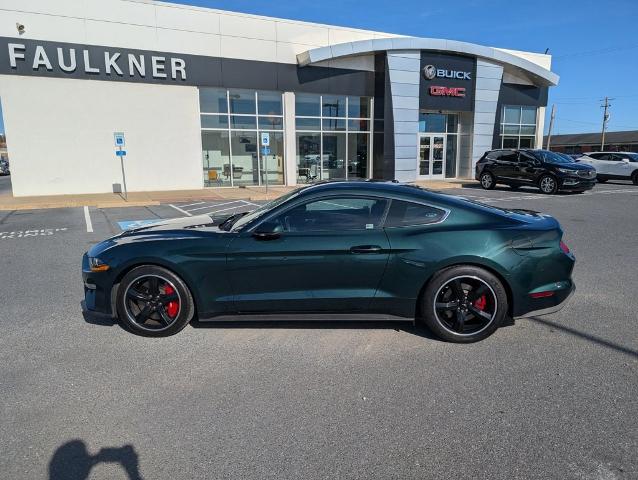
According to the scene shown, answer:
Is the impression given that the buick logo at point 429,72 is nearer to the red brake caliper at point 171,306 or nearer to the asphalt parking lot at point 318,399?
the asphalt parking lot at point 318,399

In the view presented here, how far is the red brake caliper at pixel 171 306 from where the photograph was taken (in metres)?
4.01

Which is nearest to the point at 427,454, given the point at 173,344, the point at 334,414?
the point at 334,414

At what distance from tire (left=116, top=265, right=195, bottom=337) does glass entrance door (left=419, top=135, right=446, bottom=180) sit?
2282 centimetres

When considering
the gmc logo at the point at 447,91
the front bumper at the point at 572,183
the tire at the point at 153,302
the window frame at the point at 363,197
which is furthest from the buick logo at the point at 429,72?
the tire at the point at 153,302

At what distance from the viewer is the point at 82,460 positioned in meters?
2.48

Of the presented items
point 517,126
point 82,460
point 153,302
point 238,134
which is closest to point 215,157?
point 238,134

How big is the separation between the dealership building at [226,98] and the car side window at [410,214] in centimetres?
1383

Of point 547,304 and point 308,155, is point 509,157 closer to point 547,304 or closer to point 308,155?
point 308,155

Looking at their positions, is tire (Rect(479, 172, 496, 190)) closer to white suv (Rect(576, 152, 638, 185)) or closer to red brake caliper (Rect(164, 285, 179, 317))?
white suv (Rect(576, 152, 638, 185))

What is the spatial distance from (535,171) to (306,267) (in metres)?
16.6

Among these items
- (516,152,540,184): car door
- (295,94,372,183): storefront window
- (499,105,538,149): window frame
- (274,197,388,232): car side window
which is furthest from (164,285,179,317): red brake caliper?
(499,105,538,149): window frame

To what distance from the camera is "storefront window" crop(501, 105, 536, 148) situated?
89.9ft

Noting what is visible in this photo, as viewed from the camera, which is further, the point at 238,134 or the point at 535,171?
the point at 238,134

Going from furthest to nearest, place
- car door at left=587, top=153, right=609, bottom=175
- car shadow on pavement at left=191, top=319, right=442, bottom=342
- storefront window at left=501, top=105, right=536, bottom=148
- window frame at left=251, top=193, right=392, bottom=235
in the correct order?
1. storefront window at left=501, top=105, right=536, bottom=148
2. car door at left=587, top=153, right=609, bottom=175
3. car shadow on pavement at left=191, top=319, right=442, bottom=342
4. window frame at left=251, top=193, right=392, bottom=235
